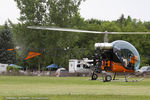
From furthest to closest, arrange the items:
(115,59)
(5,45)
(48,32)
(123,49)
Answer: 1. (5,45)
2. (48,32)
3. (115,59)
4. (123,49)

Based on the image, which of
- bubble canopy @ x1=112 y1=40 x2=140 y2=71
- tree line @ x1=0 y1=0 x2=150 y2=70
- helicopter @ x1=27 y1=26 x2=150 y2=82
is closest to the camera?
helicopter @ x1=27 y1=26 x2=150 y2=82

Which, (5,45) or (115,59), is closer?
(115,59)

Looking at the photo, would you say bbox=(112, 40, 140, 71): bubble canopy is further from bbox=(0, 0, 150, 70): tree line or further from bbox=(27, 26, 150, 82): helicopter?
bbox=(0, 0, 150, 70): tree line

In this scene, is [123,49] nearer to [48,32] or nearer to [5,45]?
[48,32]

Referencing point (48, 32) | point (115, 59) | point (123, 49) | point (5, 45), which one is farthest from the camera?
point (5, 45)

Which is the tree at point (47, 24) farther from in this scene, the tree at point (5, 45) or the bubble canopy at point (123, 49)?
the bubble canopy at point (123, 49)

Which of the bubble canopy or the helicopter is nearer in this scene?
the helicopter

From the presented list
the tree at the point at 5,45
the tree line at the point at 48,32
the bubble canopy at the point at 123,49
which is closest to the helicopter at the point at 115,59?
the bubble canopy at the point at 123,49

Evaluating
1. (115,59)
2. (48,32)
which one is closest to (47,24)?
(48,32)

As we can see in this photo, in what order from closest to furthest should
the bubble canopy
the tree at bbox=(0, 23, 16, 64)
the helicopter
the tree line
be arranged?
the helicopter < the bubble canopy < the tree line < the tree at bbox=(0, 23, 16, 64)

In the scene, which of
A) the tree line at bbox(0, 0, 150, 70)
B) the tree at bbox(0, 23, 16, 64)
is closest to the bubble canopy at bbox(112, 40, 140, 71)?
the tree line at bbox(0, 0, 150, 70)

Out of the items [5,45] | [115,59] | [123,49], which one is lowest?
[5,45]

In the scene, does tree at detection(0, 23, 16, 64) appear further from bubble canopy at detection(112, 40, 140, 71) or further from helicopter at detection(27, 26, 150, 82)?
bubble canopy at detection(112, 40, 140, 71)

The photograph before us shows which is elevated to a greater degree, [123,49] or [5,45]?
[123,49]
